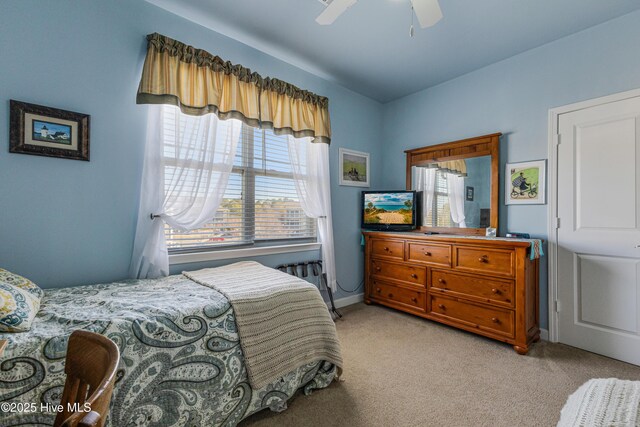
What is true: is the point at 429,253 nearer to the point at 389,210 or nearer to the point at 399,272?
the point at 399,272

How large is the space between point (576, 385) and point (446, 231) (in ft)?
5.69

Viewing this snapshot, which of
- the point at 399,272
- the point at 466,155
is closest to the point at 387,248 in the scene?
the point at 399,272

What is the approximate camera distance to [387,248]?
11.4 ft

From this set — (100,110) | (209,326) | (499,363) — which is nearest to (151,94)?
(100,110)

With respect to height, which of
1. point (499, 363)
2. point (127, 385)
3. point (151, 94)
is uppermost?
point (151, 94)

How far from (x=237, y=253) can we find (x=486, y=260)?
2.32 m

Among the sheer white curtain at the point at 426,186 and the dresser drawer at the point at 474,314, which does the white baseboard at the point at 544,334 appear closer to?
the dresser drawer at the point at 474,314

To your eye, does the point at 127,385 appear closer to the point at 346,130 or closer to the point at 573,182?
the point at 346,130

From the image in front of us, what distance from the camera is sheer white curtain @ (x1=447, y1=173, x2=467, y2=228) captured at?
129 inches

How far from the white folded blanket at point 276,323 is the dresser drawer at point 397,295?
151 cm

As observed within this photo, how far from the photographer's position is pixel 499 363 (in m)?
2.26

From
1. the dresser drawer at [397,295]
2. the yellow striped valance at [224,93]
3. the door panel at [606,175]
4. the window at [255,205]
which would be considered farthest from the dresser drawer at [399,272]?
the yellow striped valance at [224,93]

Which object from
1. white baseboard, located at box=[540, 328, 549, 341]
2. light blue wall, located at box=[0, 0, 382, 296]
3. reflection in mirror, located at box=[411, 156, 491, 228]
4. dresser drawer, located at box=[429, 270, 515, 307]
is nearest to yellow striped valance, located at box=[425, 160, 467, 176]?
reflection in mirror, located at box=[411, 156, 491, 228]

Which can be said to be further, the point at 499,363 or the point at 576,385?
the point at 499,363
